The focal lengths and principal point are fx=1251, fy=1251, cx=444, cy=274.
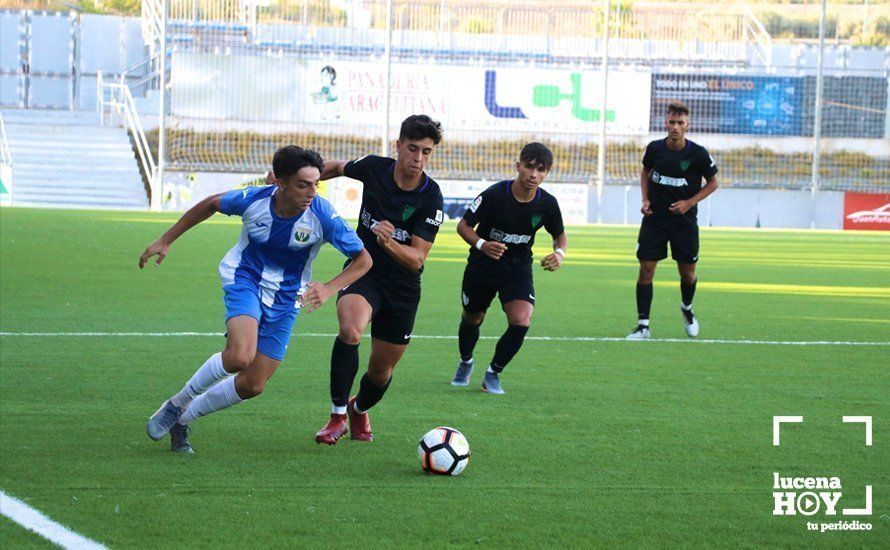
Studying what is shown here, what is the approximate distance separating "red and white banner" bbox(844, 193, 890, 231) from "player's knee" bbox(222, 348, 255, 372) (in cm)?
4065

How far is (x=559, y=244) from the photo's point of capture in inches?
340

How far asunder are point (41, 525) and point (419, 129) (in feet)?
9.69

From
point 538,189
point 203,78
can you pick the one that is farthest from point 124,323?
point 203,78

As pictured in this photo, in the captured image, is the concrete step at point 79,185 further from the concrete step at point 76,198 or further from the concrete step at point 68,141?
the concrete step at point 68,141

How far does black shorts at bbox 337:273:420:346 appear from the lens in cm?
690

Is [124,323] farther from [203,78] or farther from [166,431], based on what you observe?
[203,78]

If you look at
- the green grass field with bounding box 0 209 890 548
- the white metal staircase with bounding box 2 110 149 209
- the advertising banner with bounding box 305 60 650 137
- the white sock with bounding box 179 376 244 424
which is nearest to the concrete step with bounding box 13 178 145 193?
the white metal staircase with bounding box 2 110 149 209

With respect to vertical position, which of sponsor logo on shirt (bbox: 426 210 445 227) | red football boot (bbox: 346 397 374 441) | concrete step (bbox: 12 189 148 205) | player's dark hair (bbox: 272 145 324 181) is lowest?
concrete step (bbox: 12 189 148 205)

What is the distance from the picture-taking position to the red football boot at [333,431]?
640 cm

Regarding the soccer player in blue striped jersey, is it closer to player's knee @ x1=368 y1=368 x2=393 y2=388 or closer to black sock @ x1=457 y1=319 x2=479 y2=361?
player's knee @ x1=368 y1=368 x2=393 y2=388

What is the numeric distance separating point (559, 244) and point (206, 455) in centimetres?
342

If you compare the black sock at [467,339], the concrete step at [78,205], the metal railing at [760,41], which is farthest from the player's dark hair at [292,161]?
the metal railing at [760,41]

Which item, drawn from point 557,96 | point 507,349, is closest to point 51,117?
point 557,96

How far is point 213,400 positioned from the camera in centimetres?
620
